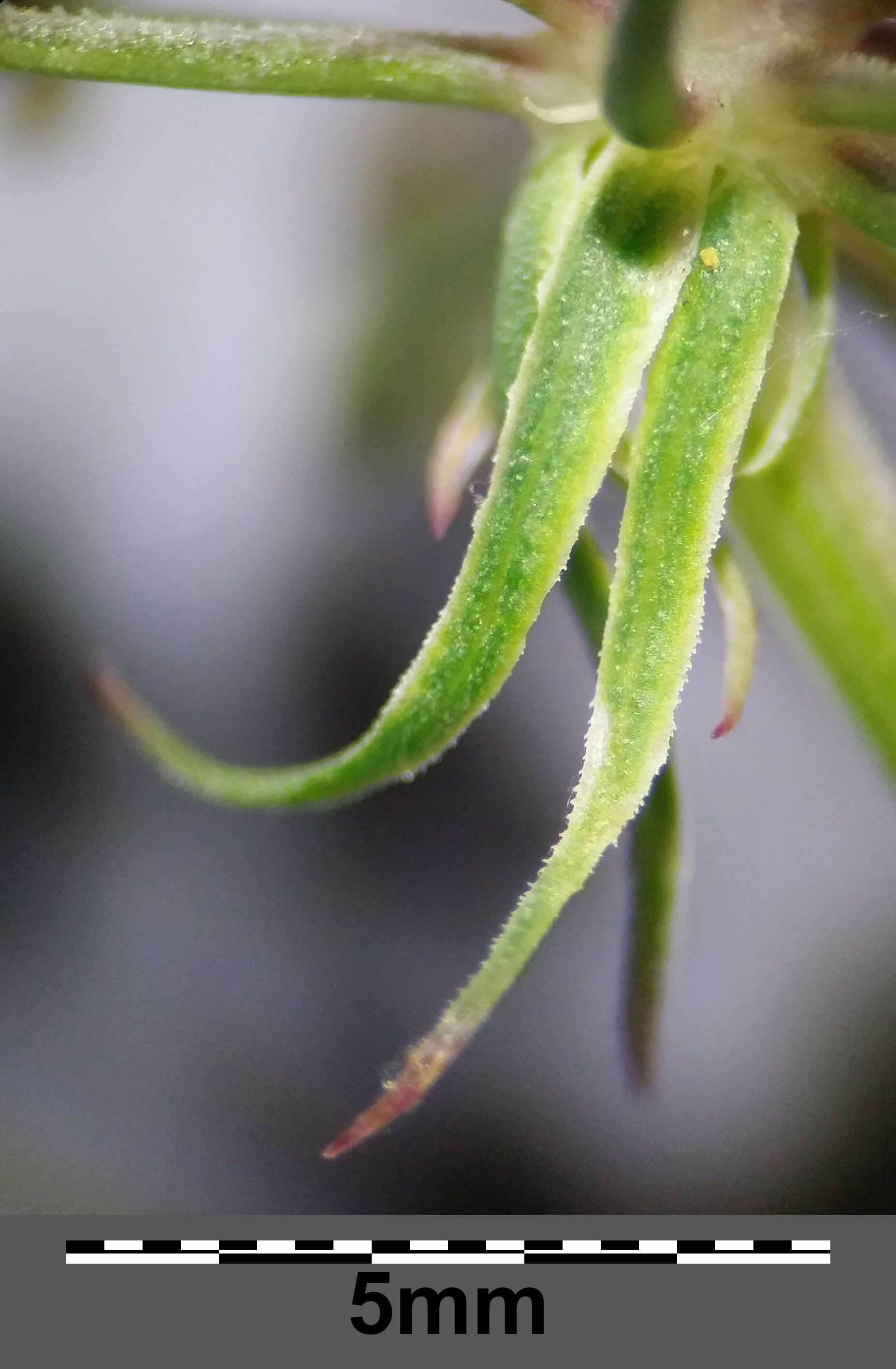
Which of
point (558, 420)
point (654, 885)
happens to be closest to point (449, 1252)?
point (654, 885)

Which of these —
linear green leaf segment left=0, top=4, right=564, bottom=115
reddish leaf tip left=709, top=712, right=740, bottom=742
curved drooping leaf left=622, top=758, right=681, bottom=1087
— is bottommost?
curved drooping leaf left=622, top=758, right=681, bottom=1087

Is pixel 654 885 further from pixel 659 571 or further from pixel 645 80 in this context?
pixel 645 80

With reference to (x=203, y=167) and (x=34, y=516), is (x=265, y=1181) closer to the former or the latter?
(x=34, y=516)

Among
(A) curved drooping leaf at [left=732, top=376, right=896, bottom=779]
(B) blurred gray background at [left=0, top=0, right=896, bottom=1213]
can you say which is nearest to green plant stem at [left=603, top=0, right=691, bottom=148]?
(A) curved drooping leaf at [left=732, top=376, right=896, bottom=779]

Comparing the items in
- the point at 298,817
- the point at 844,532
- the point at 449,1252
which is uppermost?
the point at 298,817

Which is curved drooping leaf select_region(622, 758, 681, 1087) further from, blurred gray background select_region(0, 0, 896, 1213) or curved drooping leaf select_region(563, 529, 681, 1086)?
blurred gray background select_region(0, 0, 896, 1213)

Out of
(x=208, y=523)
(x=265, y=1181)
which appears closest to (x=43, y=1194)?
(x=265, y=1181)
